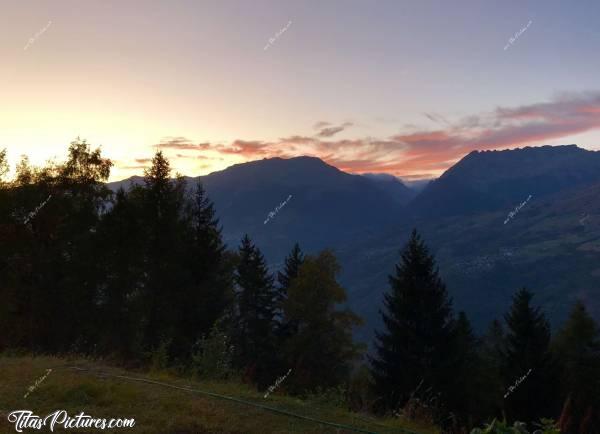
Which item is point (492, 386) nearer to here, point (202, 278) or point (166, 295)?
point (202, 278)

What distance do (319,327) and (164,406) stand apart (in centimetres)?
3172

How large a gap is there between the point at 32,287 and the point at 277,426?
27.7 m

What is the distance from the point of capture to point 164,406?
9.40 meters

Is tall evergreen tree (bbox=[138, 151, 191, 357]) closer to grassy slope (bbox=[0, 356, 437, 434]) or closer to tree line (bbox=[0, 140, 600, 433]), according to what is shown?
tree line (bbox=[0, 140, 600, 433])

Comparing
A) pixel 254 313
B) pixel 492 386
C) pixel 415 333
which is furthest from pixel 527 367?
pixel 254 313

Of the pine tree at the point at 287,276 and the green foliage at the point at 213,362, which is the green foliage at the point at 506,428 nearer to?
the green foliage at the point at 213,362

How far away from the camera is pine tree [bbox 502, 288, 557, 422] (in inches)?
1603

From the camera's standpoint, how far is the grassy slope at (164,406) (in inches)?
336

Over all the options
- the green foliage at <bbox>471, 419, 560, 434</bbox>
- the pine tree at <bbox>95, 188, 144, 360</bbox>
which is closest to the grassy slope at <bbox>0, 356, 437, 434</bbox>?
the green foliage at <bbox>471, 419, 560, 434</bbox>

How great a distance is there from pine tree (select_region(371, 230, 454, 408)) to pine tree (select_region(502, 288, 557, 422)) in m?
9.77

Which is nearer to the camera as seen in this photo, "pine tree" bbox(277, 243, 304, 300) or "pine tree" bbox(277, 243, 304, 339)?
"pine tree" bbox(277, 243, 304, 339)

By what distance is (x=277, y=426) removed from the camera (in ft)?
28.7

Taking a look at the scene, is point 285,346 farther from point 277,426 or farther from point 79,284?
point 277,426

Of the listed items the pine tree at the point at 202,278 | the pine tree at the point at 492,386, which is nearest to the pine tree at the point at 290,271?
the pine tree at the point at 202,278
